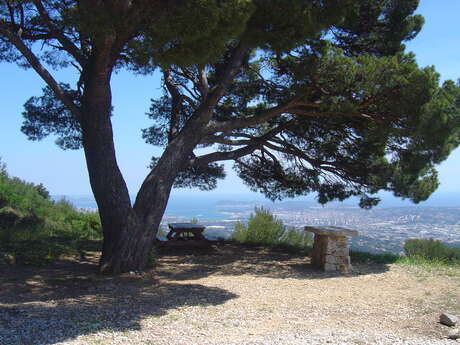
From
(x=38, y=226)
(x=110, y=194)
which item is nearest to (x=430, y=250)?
(x=110, y=194)

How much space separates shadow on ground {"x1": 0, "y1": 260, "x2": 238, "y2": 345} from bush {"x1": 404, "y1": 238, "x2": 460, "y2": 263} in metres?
6.45

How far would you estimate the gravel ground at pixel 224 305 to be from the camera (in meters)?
3.73

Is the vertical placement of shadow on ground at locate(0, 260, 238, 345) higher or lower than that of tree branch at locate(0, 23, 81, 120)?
lower

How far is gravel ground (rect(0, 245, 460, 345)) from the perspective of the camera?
12.2 feet

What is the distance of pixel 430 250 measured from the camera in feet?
34.2

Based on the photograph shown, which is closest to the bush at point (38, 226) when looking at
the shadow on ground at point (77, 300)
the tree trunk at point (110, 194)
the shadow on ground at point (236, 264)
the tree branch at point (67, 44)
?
the shadow on ground at point (77, 300)

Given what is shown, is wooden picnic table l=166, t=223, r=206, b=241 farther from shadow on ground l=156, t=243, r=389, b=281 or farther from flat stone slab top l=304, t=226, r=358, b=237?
flat stone slab top l=304, t=226, r=358, b=237

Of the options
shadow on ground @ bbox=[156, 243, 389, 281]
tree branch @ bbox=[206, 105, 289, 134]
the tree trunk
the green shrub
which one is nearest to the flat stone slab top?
shadow on ground @ bbox=[156, 243, 389, 281]

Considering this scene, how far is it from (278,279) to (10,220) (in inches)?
302

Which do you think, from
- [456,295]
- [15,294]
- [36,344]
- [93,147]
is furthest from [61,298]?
[456,295]

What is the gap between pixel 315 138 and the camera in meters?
8.84

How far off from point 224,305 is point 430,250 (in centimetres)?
742

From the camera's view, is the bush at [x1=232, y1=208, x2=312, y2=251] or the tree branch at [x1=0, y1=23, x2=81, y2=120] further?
the bush at [x1=232, y1=208, x2=312, y2=251]

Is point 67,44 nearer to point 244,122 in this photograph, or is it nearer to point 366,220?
point 244,122
